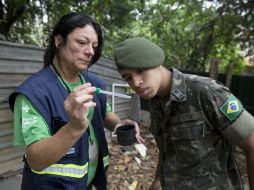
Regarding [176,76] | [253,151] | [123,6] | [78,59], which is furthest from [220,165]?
[123,6]

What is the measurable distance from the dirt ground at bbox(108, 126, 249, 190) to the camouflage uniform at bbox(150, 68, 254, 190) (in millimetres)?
2472

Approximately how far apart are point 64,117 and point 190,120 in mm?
687

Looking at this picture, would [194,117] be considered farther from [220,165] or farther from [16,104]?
[16,104]

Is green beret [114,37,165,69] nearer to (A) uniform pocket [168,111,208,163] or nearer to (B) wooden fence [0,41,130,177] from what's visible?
(A) uniform pocket [168,111,208,163]

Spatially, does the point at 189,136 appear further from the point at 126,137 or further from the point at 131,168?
the point at 131,168

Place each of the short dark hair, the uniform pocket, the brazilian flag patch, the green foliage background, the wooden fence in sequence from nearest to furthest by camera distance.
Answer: the brazilian flag patch, the uniform pocket, the short dark hair, the wooden fence, the green foliage background

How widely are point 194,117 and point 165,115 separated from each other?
0.66 ft

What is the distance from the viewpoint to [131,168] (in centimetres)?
492

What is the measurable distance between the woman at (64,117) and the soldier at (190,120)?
251 millimetres

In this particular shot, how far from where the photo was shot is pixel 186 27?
378 inches

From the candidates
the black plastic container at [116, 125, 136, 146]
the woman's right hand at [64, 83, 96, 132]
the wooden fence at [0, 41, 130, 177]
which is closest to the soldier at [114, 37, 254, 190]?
the black plastic container at [116, 125, 136, 146]

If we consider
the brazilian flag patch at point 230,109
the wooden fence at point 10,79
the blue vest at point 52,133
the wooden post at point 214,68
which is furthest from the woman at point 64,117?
the wooden post at point 214,68

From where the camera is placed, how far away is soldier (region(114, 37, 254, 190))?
1.67 m

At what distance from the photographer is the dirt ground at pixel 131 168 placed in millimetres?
4439
